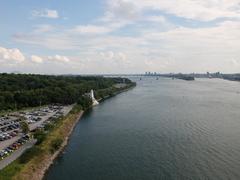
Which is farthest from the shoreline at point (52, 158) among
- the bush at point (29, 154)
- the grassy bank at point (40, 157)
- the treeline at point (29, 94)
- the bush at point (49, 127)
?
the treeline at point (29, 94)

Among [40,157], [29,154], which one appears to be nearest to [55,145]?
[40,157]

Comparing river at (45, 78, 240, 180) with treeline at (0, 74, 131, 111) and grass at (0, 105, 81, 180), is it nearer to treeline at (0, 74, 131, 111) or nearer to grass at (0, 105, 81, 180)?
grass at (0, 105, 81, 180)

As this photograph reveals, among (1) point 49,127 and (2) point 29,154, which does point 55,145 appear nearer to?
(2) point 29,154

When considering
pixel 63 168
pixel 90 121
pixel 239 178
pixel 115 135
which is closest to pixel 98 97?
pixel 90 121

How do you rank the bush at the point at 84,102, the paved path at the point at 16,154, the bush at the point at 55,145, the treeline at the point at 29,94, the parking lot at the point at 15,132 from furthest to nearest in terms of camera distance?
the bush at the point at 84,102, the treeline at the point at 29,94, the bush at the point at 55,145, the parking lot at the point at 15,132, the paved path at the point at 16,154

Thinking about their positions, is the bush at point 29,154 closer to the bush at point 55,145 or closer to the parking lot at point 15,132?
the parking lot at point 15,132

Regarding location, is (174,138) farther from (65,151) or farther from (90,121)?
(90,121)

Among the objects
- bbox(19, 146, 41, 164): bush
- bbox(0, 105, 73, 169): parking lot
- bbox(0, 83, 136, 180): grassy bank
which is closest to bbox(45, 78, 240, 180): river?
bbox(0, 83, 136, 180): grassy bank
